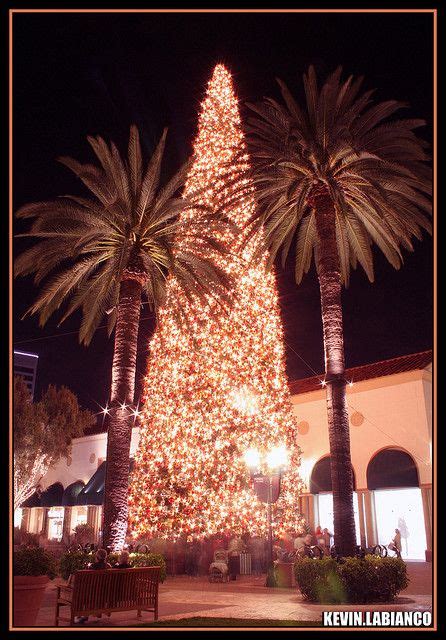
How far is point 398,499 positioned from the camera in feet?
79.4

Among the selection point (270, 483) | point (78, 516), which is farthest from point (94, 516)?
point (270, 483)

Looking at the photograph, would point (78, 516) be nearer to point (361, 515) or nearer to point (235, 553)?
point (361, 515)

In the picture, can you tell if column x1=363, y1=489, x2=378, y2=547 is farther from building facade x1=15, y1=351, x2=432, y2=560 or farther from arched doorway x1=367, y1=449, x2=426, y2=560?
arched doorway x1=367, y1=449, x2=426, y2=560

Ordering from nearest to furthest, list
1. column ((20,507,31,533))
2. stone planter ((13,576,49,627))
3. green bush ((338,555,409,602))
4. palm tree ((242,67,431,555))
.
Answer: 1. stone planter ((13,576,49,627))
2. green bush ((338,555,409,602))
3. palm tree ((242,67,431,555))
4. column ((20,507,31,533))

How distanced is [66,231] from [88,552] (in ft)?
31.0

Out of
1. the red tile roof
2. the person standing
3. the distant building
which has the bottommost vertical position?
the person standing

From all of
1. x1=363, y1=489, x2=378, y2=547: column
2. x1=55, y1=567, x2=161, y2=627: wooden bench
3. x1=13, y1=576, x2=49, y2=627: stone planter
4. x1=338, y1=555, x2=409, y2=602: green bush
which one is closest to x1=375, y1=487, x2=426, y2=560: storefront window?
x1=363, y1=489, x2=378, y2=547: column

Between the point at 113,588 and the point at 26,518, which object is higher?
the point at 113,588

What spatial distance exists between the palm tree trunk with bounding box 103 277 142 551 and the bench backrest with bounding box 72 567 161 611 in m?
3.78

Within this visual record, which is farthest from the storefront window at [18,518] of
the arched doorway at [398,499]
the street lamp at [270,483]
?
the street lamp at [270,483]

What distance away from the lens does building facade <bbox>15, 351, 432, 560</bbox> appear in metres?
23.4

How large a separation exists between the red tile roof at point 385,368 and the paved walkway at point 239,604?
364 inches

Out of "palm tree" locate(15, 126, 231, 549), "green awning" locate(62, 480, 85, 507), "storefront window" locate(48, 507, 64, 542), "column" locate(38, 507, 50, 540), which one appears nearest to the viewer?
"palm tree" locate(15, 126, 231, 549)

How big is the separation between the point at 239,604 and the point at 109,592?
3321 mm
